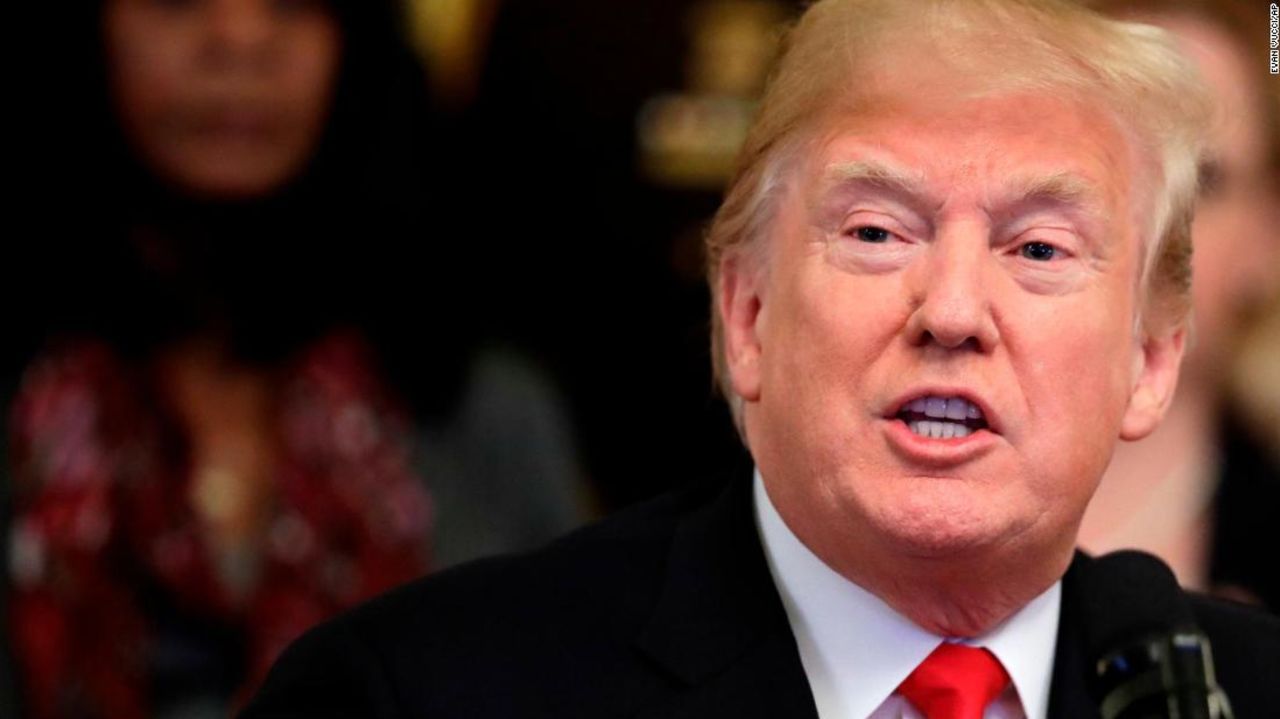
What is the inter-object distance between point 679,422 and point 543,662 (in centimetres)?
228

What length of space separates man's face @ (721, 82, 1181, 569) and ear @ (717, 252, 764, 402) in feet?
0.23

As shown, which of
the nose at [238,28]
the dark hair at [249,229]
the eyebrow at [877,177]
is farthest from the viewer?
the nose at [238,28]

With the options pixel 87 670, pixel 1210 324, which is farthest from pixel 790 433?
pixel 1210 324

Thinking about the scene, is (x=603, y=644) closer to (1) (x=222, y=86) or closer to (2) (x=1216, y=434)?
(1) (x=222, y=86)

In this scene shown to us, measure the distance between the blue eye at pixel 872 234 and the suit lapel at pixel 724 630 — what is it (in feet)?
1.39

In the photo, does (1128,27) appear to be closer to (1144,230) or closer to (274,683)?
(1144,230)

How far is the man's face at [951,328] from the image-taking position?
2.52m

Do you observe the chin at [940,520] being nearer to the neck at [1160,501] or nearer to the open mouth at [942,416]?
the open mouth at [942,416]

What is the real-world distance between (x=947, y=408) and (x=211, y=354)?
1.91 metres

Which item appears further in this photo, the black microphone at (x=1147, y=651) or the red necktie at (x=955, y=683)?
the red necktie at (x=955, y=683)

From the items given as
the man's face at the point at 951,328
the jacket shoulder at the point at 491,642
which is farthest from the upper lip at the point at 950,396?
the jacket shoulder at the point at 491,642

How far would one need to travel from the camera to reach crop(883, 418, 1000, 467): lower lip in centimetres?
251

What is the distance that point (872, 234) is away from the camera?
262 centimetres

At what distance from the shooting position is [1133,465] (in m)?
4.32
